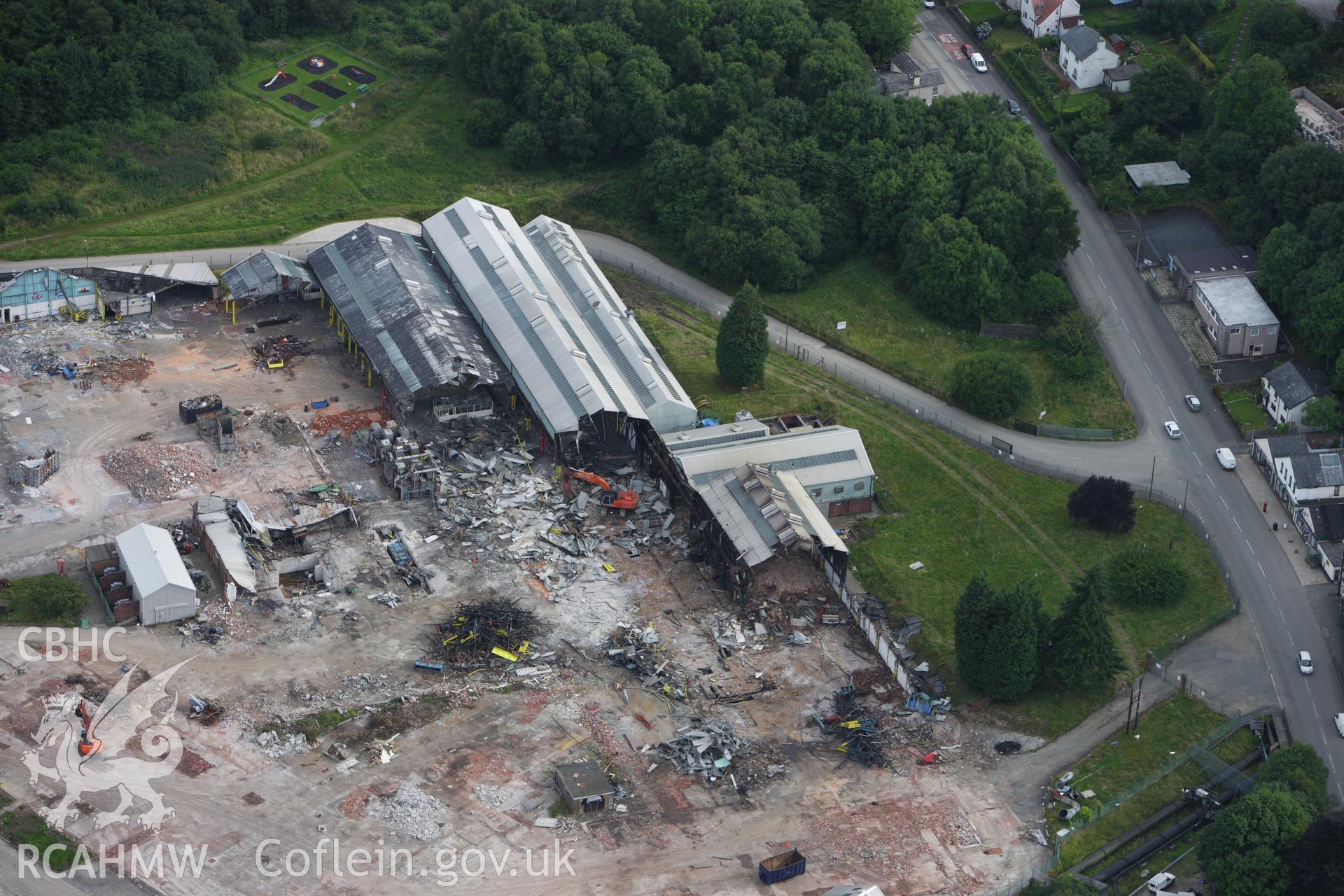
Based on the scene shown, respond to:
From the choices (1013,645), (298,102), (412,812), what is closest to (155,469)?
(412,812)

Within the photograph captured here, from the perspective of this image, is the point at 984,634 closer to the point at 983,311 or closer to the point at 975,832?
the point at 975,832

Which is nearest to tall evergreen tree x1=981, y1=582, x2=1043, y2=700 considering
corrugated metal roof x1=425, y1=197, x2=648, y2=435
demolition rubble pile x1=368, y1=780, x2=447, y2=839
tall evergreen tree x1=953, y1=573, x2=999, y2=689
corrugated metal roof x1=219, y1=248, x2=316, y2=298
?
tall evergreen tree x1=953, y1=573, x2=999, y2=689

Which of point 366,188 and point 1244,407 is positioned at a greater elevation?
point 1244,407

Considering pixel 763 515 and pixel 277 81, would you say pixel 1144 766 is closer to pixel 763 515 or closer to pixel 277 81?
pixel 763 515

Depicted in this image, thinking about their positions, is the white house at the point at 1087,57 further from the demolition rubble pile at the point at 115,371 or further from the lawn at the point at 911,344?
the demolition rubble pile at the point at 115,371

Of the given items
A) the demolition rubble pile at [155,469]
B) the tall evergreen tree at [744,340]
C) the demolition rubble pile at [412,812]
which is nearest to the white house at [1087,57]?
the tall evergreen tree at [744,340]

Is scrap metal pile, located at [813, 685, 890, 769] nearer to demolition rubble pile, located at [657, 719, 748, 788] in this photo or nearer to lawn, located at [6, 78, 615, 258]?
demolition rubble pile, located at [657, 719, 748, 788]
